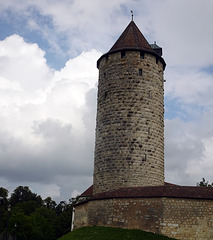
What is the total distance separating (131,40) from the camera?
2247 centimetres

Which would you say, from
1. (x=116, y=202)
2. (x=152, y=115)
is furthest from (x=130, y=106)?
(x=116, y=202)

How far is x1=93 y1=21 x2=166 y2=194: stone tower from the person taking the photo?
1948cm

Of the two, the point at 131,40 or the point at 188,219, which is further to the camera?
the point at 131,40

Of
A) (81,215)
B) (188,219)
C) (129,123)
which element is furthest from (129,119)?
(188,219)

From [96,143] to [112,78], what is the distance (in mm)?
4293

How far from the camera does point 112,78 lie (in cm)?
2133

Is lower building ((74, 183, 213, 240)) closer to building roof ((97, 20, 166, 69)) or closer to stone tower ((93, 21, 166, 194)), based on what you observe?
stone tower ((93, 21, 166, 194))

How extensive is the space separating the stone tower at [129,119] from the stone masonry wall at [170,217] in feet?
9.83

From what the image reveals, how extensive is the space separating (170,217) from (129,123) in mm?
6546

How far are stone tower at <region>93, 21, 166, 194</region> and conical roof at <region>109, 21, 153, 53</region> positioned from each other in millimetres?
66

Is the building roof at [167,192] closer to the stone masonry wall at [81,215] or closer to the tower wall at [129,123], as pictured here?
the tower wall at [129,123]

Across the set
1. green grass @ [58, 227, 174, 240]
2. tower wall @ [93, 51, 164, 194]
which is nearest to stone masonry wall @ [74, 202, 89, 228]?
tower wall @ [93, 51, 164, 194]

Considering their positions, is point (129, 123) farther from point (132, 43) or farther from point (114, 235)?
point (114, 235)

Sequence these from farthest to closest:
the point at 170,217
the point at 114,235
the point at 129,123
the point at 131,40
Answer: the point at 131,40
the point at 129,123
the point at 170,217
the point at 114,235
